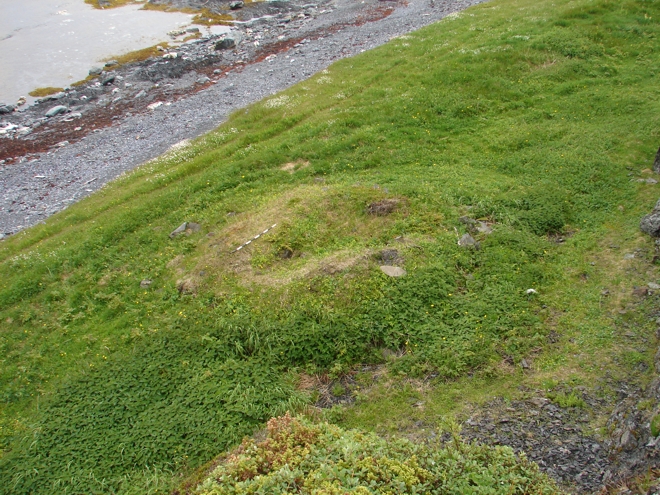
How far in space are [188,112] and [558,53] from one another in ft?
85.9

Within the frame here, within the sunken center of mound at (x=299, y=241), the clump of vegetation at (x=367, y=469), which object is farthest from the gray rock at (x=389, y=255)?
the clump of vegetation at (x=367, y=469)

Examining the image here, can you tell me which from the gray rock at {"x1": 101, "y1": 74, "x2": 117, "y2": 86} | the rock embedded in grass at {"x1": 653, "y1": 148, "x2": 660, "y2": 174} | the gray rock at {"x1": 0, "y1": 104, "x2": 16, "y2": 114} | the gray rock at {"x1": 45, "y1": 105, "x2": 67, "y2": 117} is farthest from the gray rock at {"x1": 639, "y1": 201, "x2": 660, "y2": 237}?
the gray rock at {"x1": 0, "y1": 104, "x2": 16, "y2": 114}

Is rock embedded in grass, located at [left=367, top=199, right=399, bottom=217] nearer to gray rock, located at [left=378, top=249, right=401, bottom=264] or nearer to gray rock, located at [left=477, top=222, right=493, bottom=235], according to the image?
gray rock, located at [left=378, top=249, right=401, bottom=264]

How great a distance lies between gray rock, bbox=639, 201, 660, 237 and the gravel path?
86.9ft

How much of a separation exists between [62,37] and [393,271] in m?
63.6

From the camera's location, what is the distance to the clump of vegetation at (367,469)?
8.78 metres

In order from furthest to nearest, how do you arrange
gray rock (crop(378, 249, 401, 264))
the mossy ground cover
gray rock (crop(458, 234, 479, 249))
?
1. gray rock (crop(458, 234, 479, 249))
2. gray rock (crop(378, 249, 401, 264))
3. the mossy ground cover

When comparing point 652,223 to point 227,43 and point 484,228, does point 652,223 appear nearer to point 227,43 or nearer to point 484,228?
point 484,228

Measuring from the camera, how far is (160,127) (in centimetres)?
3588

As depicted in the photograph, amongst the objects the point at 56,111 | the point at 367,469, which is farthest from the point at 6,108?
the point at 367,469

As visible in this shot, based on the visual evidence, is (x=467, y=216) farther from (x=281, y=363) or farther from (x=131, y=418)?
(x=131, y=418)

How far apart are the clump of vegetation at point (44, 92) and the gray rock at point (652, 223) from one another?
5034 cm

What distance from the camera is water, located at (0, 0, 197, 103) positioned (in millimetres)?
50781

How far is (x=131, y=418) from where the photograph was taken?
1337cm
